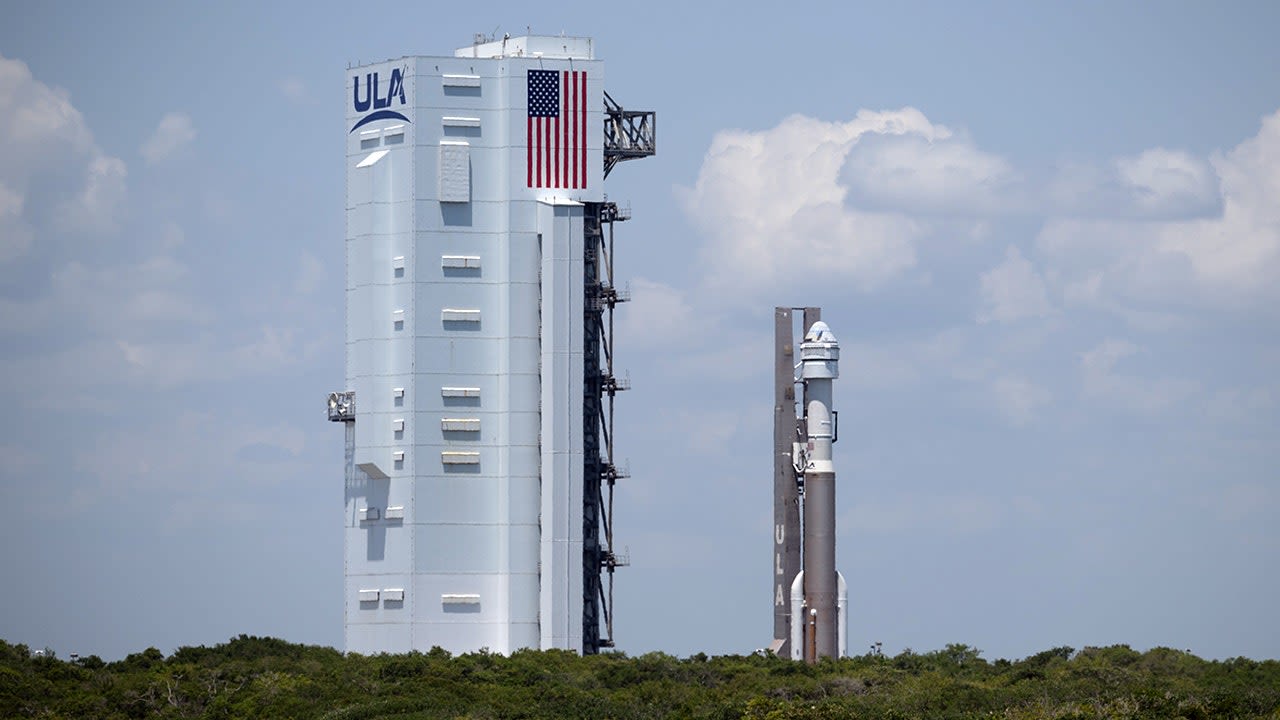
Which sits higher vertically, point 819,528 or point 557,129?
point 557,129

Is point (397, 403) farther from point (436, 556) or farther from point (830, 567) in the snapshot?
point (830, 567)

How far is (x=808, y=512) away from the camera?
97062mm

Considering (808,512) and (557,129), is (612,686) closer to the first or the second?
(808,512)

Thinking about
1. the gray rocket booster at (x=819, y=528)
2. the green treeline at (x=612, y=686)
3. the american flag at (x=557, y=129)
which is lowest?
the green treeline at (x=612, y=686)

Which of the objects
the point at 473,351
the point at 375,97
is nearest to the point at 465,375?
the point at 473,351

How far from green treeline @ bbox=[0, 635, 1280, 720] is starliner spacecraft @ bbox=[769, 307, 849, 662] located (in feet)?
4.43

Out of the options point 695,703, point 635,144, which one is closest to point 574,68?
point 635,144

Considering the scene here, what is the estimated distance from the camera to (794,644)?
9744 centimetres

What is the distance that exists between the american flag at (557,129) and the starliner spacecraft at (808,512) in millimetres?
12046

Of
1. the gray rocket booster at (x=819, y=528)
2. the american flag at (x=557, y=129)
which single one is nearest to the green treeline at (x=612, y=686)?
the gray rocket booster at (x=819, y=528)

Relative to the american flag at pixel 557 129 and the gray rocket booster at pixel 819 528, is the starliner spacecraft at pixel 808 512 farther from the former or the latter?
the american flag at pixel 557 129

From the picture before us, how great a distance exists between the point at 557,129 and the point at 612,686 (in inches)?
919

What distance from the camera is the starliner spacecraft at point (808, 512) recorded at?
317ft

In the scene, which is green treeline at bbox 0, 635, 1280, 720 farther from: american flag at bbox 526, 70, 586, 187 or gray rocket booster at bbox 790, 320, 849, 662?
american flag at bbox 526, 70, 586, 187
